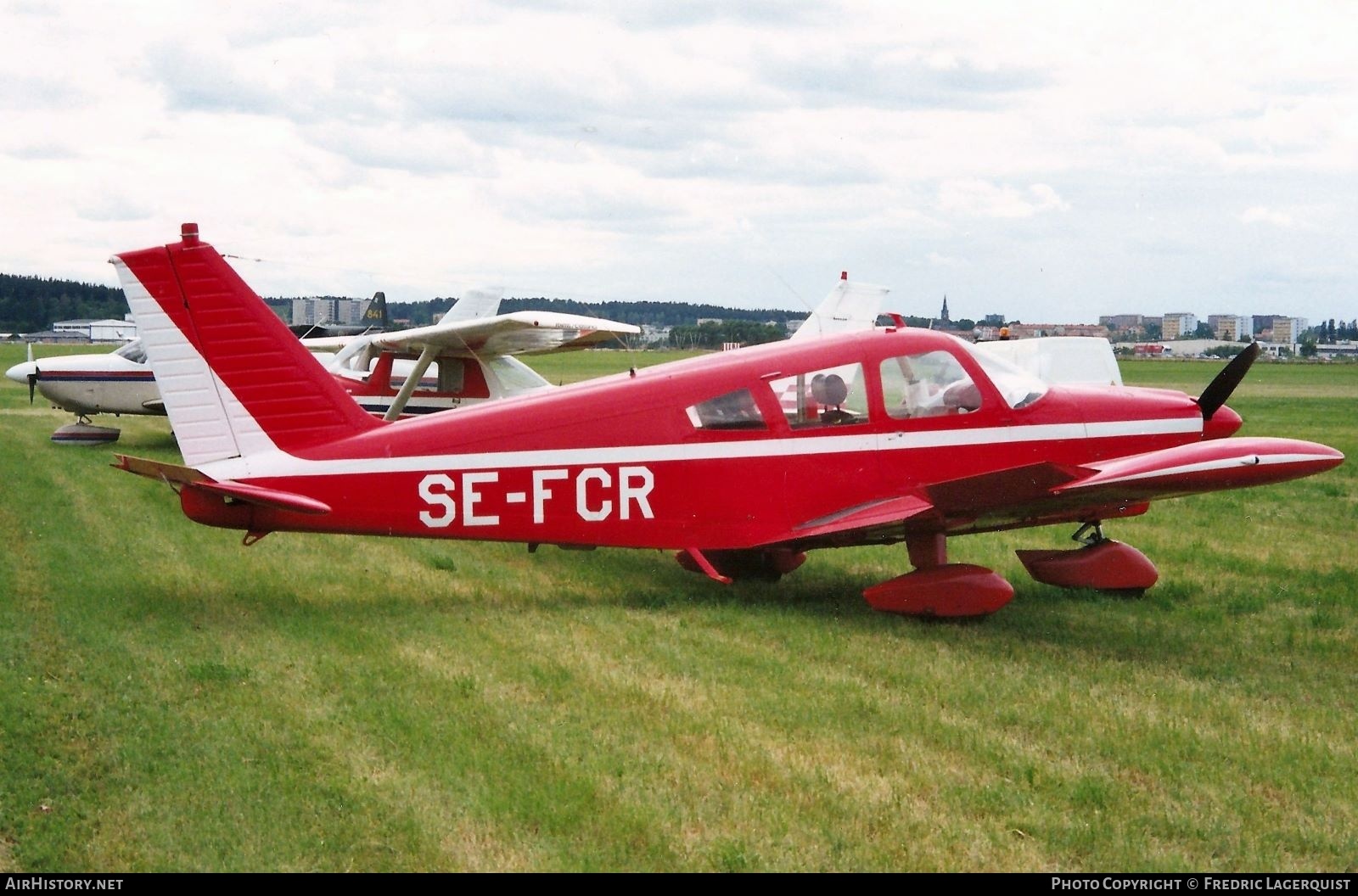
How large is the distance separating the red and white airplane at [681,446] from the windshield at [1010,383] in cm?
1

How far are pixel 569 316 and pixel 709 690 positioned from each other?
7.59m

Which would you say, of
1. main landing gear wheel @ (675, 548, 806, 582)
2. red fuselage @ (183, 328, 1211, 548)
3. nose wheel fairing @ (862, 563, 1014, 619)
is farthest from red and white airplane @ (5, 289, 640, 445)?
nose wheel fairing @ (862, 563, 1014, 619)

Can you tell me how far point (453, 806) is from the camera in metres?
5.02

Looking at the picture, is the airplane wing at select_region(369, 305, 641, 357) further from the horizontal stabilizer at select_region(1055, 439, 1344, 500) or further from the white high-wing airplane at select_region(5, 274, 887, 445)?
the horizontal stabilizer at select_region(1055, 439, 1344, 500)

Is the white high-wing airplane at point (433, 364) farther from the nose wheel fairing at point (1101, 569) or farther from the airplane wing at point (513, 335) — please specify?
the nose wheel fairing at point (1101, 569)

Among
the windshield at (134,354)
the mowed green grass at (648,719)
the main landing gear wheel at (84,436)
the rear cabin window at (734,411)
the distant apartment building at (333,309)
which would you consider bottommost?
the mowed green grass at (648,719)

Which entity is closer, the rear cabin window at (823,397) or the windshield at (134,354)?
the rear cabin window at (823,397)

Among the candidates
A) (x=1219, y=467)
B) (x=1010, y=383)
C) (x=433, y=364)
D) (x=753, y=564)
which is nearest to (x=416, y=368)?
(x=433, y=364)

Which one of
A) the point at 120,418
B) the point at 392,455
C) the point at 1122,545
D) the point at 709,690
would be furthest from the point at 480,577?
the point at 120,418

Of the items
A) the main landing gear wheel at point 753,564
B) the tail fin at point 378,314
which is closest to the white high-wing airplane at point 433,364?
the main landing gear wheel at point 753,564

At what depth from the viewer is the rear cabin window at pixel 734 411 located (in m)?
8.67

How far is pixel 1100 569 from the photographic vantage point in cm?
927

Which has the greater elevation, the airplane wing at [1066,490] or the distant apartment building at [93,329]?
the distant apartment building at [93,329]

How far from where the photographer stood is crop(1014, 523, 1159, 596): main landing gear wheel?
924cm
